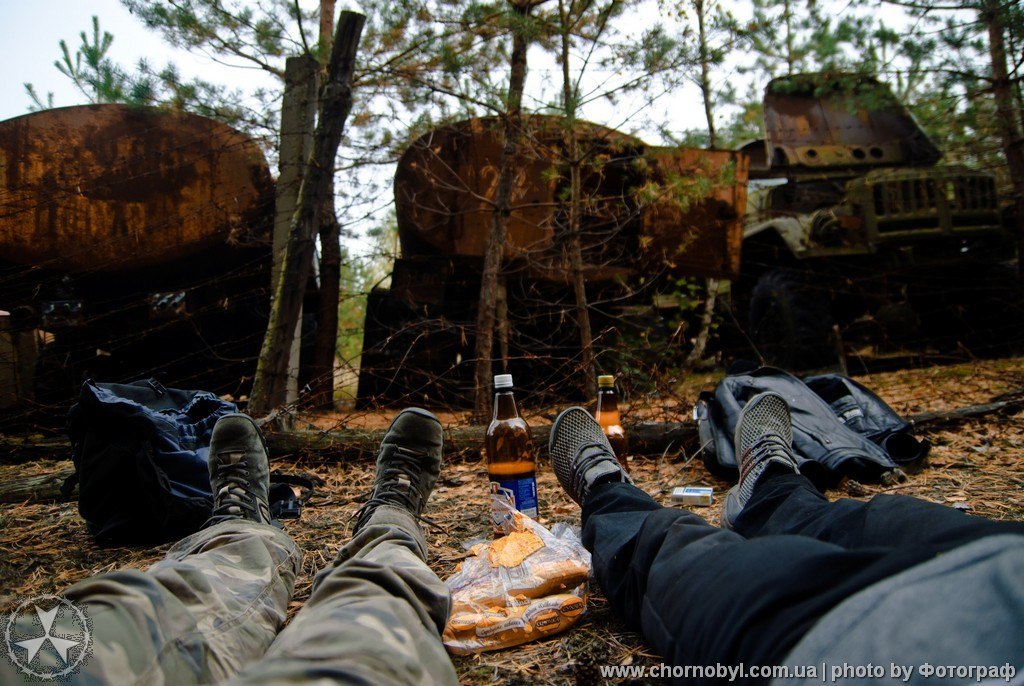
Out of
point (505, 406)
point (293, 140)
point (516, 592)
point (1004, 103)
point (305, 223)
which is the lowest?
point (516, 592)

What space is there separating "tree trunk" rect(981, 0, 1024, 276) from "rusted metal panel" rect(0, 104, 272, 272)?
5.88m

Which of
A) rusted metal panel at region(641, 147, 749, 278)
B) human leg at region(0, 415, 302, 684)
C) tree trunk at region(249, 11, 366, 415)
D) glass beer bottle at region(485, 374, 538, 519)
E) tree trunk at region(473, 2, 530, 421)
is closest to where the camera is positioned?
human leg at region(0, 415, 302, 684)

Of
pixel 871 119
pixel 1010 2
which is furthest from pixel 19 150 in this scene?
pixel 871 119

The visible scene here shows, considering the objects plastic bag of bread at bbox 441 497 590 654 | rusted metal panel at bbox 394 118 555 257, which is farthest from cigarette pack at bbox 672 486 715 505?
rusted metal panel at bbox 394 118 555 257

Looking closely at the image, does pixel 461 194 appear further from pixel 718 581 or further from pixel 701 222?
pixel 718 581

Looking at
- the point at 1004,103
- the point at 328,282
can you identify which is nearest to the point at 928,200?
the point at 1004,103

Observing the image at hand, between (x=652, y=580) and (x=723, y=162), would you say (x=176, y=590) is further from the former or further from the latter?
(x=723, y=162)

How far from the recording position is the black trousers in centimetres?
87

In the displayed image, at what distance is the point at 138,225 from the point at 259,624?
16.6 feet

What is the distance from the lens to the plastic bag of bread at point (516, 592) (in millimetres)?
1475

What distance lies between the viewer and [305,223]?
12.5 ft

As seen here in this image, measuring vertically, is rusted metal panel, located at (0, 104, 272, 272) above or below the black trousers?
above

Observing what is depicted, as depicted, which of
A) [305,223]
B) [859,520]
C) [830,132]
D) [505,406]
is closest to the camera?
[859,520]

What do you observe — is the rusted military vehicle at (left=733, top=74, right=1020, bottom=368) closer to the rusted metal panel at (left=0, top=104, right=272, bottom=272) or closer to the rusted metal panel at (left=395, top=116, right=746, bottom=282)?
the rusted metal panel at (left=395, top=116, right=746, bottom=282)
